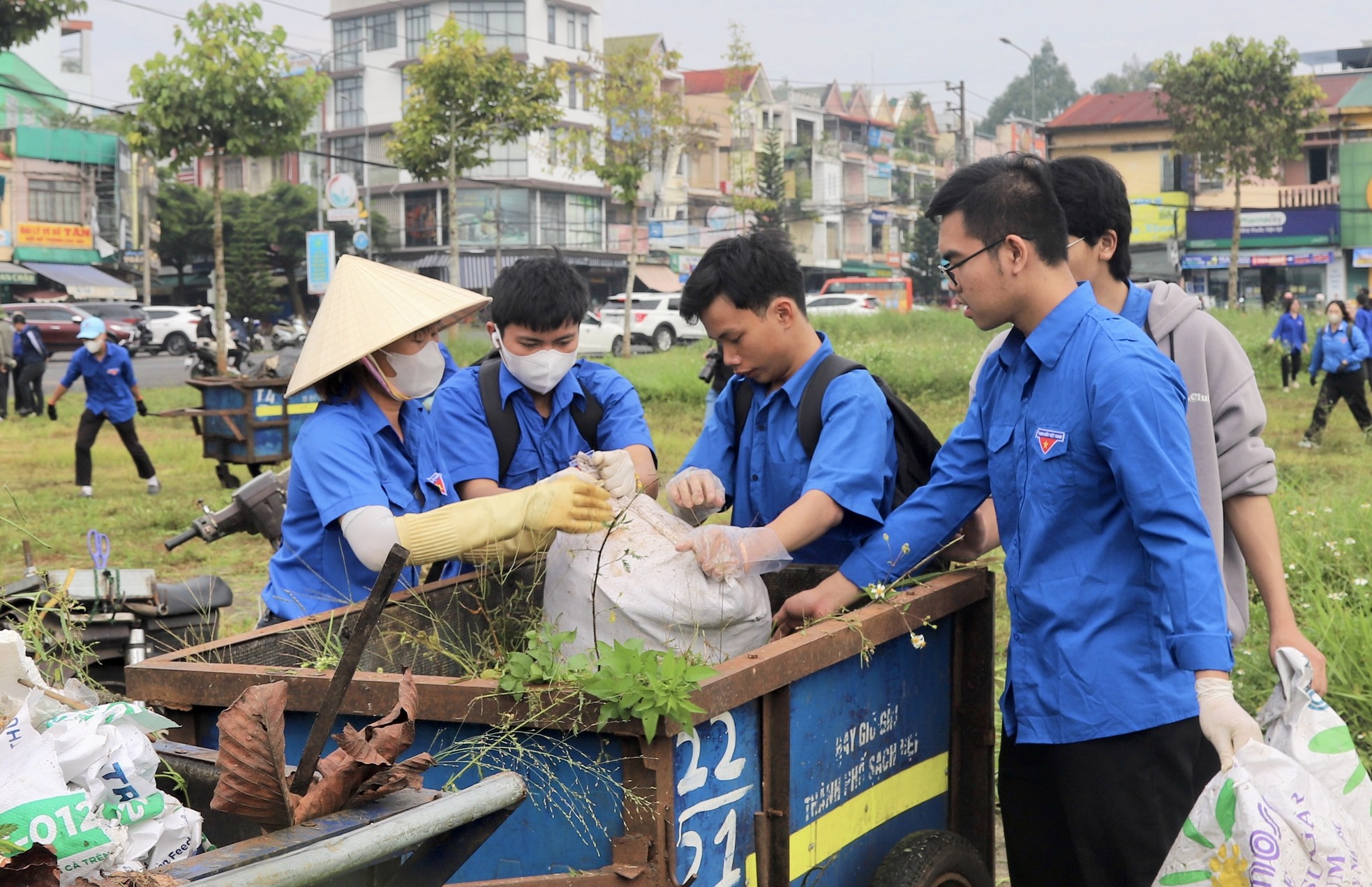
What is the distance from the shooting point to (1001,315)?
2.53 metres

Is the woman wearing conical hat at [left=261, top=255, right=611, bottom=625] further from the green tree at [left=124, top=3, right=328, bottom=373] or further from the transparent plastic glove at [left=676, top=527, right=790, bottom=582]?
the green tree at [left=124, top=3, right=328, bottom=373]

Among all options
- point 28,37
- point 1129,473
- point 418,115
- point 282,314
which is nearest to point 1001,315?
Result: point 1129,473

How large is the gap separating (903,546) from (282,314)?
45788 millimetres

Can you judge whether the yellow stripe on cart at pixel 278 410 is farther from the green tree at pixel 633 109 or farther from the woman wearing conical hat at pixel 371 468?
the green tree at pixel 633 109

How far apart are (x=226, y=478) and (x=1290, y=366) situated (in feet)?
44.8

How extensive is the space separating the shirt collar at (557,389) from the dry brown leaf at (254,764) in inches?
74.7

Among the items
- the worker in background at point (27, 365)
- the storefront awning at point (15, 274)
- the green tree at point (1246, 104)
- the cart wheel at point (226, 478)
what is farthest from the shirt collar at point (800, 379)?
the storefront awning at point (15, 274)

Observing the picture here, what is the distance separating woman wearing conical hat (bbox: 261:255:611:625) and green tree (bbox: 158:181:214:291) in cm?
4336

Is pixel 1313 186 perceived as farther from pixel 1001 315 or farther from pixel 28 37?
pixel 1001 315

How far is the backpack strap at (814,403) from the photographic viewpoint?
118 inches

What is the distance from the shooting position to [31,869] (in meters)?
1.40

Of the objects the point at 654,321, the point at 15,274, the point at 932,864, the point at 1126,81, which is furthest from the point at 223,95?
the point at 1126,81

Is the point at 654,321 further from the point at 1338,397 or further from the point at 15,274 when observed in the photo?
the point at 1338,397

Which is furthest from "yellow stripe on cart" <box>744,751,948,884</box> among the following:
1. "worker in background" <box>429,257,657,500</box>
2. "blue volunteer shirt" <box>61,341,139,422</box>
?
"blue volunteer shirt" <box>61,341,139,422</box>
